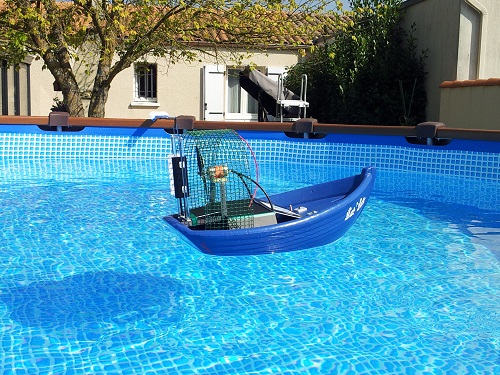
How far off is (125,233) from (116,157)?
591 centimetres

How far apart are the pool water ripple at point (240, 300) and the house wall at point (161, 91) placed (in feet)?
35.3

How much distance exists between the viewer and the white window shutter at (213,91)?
18578 millimetres

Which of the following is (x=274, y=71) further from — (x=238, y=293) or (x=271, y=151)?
(x=238, y=293)

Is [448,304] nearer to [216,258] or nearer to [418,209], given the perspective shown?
[216,258]

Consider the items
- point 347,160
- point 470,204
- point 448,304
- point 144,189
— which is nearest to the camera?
point 448,304

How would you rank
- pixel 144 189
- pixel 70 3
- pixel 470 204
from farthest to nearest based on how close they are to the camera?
1. pixel 70 3
2. pixel 144 189
3. pixel 470 204

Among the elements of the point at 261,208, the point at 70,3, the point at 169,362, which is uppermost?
the point at 70,3

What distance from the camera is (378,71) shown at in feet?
51.6

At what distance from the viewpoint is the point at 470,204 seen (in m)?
8.79

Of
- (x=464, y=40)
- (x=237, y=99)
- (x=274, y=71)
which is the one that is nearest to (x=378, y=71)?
(x=464, y=40)

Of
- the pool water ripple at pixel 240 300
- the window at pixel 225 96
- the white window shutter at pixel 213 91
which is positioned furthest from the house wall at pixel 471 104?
the white window shutter at pixel 213 91

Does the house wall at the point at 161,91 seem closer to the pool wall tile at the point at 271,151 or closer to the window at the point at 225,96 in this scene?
the window at the point at 225,96

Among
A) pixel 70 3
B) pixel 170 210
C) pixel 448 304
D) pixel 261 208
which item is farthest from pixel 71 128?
pixel 448 304

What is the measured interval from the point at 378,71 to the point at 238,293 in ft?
38.6
